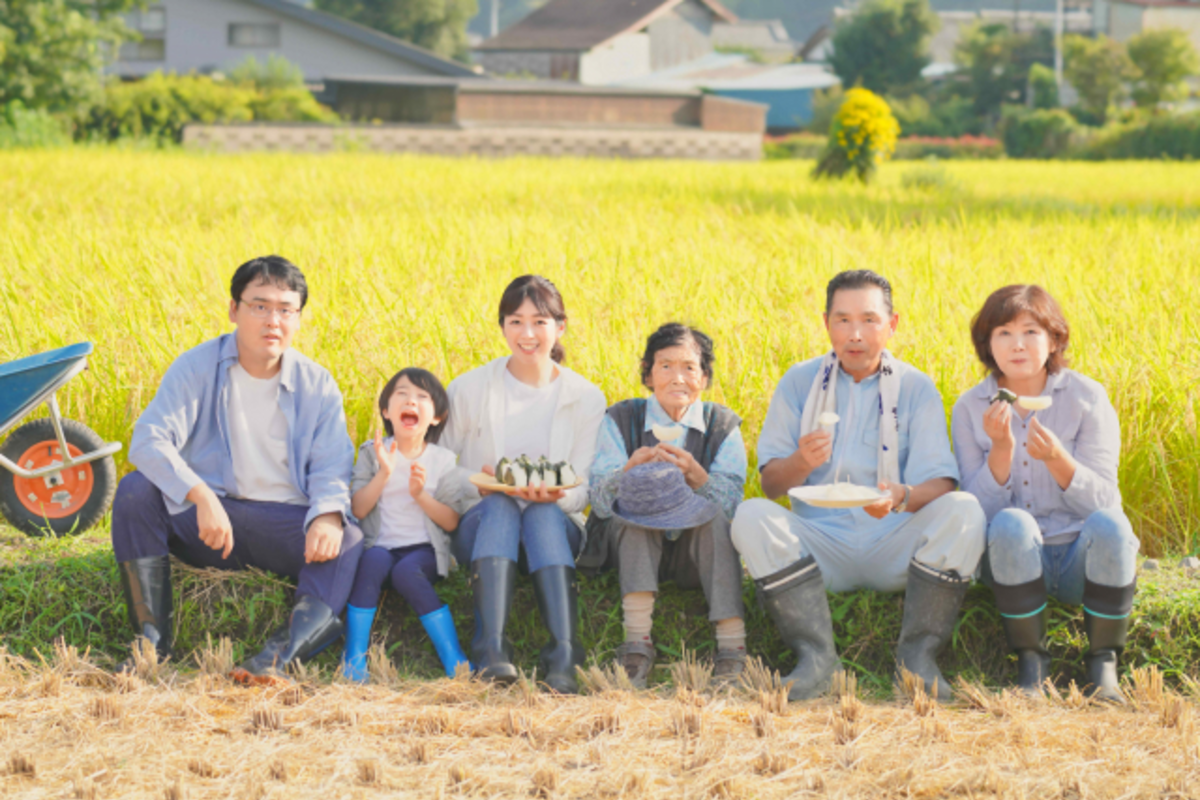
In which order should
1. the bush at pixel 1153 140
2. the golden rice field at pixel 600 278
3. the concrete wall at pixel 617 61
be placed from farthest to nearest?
1. the concrete wall at pixel 617 61
2. the bush at pixel 1153 140
3. the golden rice field at pixel 600 278

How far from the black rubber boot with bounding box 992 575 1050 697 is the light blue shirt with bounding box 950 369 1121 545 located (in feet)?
0.76

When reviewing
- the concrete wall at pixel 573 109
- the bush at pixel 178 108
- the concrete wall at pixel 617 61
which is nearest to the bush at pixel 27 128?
the bush at pixel 178 108

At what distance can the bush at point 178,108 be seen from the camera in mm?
22406

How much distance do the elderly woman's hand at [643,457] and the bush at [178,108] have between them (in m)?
20.2

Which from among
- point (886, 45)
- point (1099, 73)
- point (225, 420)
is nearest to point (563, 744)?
point (225, 420)

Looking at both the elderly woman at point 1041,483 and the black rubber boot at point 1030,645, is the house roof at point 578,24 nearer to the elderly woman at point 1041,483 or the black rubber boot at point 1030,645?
the elderly woman at point 1041,483

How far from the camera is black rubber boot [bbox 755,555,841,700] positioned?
9.82ft

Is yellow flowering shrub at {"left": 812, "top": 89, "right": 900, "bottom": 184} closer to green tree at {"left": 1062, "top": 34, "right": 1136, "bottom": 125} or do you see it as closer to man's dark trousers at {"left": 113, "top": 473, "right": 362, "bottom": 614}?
man's dark trousers at {"left": 113, "top": 473, "right": 362, "bottom": 614}

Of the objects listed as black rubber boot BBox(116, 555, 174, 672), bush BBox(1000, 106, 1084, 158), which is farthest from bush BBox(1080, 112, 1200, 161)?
black rubber boot BBox(116, 555, 174, 672)

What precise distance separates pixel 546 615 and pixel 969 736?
3.61 feet

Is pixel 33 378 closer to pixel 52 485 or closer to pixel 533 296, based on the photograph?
pixel 52 485

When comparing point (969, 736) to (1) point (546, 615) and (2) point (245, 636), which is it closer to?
(1) point (546, 615)

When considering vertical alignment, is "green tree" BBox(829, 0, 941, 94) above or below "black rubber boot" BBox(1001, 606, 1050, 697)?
above

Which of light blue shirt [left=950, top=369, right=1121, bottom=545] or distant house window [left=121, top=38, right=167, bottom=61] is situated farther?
distant house window [left=121, top=38, right=167, bottom=61]
